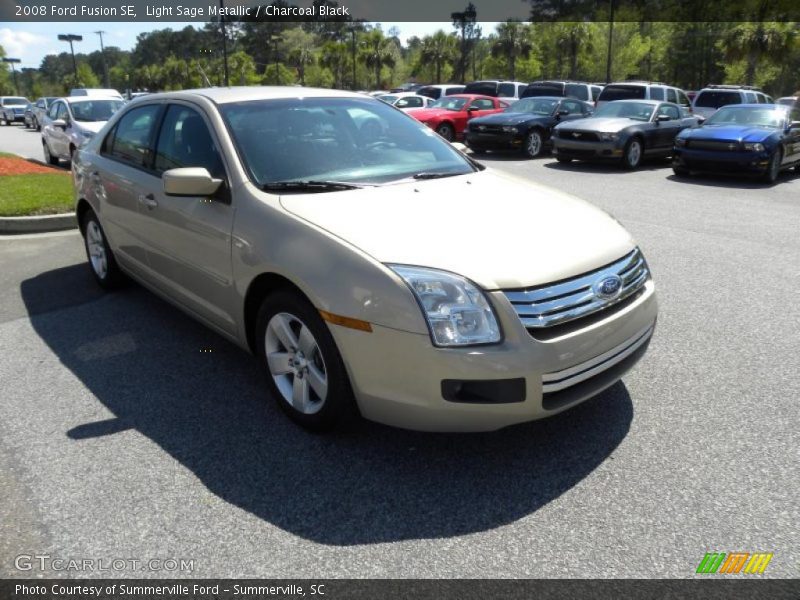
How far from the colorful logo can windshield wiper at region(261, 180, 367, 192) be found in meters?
2.40

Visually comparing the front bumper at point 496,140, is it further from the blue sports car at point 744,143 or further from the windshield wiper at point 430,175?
the windshield wiper at point 430,175

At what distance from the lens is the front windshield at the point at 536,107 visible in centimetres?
1747

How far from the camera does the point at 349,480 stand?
3.02m

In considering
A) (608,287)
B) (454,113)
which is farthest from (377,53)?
(608,287)

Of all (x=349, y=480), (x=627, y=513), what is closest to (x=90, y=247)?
(x=349, y=480)

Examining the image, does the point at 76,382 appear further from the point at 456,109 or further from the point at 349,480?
the point at 456,109

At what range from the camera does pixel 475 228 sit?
10.5 feet

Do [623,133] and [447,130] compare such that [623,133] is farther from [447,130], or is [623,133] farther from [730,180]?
[447,130]

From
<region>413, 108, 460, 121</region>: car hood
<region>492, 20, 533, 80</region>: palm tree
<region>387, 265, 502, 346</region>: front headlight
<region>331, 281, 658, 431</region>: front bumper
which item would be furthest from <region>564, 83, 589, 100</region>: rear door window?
<region>492, 20, 533, 80</region>: palm tree

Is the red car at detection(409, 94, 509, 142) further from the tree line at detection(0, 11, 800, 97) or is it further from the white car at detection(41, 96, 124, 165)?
the tree line at detection(0, 11, 800, 97)

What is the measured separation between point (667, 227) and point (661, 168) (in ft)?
25.4

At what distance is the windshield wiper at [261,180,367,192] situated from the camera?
357 centimetres

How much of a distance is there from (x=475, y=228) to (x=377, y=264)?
1.91 feet

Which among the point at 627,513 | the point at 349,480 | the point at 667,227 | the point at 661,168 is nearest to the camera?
the point at 627,513
